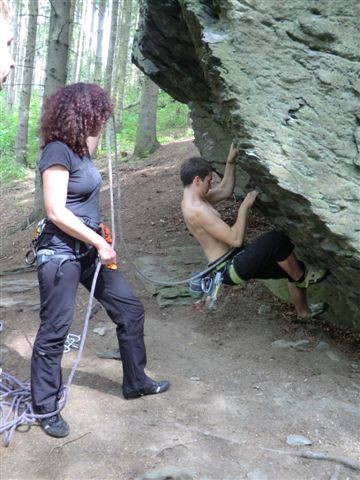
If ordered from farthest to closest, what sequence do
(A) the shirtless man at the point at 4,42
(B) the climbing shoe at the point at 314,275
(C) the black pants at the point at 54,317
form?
(B) the climbing shoe at the point at 314,275 < (C) the black pants at the point at 54,317 < (A) the shirtless man at the point at 4,42

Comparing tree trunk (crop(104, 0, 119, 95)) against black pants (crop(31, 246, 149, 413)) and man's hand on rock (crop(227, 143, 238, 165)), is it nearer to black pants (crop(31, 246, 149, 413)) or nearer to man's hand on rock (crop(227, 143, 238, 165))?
man's hand on rock (crop(227, 143, 238, 165))

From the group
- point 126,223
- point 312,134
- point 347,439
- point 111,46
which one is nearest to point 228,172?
point 312,134

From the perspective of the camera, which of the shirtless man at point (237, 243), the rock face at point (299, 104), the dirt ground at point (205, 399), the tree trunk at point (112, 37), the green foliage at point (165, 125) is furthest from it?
the green foliage at point (165, 125)

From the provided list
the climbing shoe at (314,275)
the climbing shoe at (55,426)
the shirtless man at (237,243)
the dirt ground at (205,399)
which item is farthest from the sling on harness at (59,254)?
the climbing shoe at (314,275)

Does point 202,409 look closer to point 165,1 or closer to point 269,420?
point 269,420

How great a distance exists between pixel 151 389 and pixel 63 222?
1.61 metres

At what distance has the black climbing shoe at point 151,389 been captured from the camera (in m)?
3.90

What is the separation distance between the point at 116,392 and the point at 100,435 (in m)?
0.65

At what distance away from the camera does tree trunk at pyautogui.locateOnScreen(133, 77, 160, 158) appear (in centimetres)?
1293

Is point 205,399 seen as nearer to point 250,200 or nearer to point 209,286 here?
point 209,286

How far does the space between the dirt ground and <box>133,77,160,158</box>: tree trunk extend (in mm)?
6952

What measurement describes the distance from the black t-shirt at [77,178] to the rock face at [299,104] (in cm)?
119

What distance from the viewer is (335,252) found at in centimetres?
380

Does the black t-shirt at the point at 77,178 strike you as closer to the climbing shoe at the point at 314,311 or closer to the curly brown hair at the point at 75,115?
the curly brown hair at the point at 75,115
